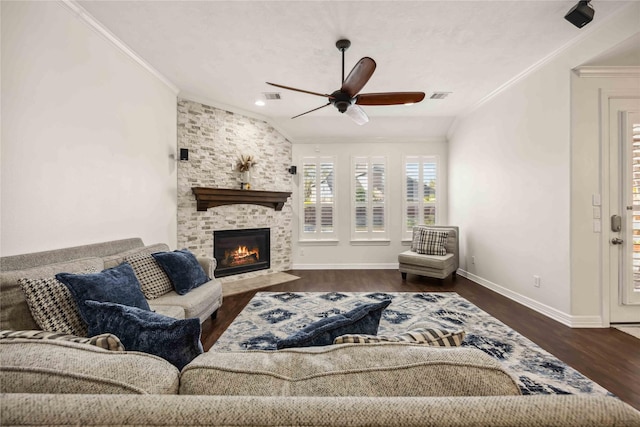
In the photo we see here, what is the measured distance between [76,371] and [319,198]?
536 centimetres

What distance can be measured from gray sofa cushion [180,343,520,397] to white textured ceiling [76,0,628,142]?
2687mm

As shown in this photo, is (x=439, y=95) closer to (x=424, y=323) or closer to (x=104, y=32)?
(x=424, y=323)

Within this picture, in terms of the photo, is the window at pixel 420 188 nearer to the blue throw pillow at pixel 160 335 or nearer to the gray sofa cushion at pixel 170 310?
the gray sofa cushion at pixel 170 310

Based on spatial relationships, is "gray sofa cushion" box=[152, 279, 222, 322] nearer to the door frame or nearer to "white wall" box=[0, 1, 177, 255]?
"white wall" box=[0, 1, 177, 255]

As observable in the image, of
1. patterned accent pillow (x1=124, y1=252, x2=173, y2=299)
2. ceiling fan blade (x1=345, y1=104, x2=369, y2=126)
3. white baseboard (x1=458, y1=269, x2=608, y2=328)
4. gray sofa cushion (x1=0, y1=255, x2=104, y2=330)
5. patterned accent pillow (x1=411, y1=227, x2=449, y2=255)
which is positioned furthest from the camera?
patterned accent pillow (x1=411, y1=227, x2=449, y2=255)

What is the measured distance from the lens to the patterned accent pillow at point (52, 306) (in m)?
1.65

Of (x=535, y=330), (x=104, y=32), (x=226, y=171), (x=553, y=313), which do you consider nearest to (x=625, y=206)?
(x=553, y=313)

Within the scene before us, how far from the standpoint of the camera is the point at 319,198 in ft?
19.5

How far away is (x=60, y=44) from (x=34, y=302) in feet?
6.79

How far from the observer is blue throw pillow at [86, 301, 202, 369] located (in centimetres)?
94

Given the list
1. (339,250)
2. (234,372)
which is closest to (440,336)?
(234,372)

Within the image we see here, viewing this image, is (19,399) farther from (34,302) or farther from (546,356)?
(546,356)

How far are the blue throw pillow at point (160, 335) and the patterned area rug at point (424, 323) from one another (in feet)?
4.36

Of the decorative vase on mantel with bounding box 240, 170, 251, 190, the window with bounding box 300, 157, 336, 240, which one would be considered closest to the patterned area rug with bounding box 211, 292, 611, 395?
the decorative vase on mantel with bounding box 240, 170, 251, 190
